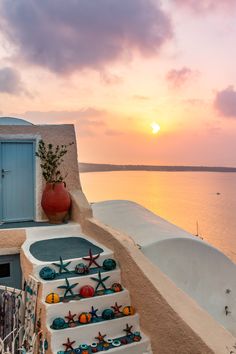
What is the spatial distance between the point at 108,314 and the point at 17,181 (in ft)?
15.4

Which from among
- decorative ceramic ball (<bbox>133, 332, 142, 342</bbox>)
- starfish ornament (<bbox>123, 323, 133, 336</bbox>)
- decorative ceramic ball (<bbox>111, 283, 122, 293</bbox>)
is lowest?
decorative ceramic ball (<bbox>133, 332, 142, 342</bbox>)

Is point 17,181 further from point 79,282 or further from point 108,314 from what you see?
point 108,314

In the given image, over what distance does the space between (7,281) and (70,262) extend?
1.99 metres

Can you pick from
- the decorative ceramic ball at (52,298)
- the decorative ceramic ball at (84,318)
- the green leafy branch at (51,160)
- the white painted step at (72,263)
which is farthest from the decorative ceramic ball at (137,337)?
the green leafy branch at (51,160)

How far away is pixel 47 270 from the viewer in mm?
5785

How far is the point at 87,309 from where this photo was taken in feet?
18.1

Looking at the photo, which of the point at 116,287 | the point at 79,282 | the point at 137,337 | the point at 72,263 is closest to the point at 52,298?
the point at 79,282

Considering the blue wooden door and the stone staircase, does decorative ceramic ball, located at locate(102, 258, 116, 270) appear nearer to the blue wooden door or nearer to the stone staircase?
the stone staircase

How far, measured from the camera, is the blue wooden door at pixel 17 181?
28.7ft

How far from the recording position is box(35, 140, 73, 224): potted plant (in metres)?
8.39

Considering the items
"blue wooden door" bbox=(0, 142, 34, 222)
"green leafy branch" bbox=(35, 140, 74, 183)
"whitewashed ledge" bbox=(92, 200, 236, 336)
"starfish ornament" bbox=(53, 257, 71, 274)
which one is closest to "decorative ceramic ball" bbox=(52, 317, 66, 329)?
"starfish ornament" bbox=(53, 257, 71, 274)

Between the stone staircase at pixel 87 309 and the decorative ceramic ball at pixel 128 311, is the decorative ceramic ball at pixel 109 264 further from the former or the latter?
the decorative ceramic ball at pixel 128 311

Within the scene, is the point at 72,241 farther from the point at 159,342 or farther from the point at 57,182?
the point at 159,342

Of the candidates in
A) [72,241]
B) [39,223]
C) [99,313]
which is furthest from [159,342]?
[39,223]
